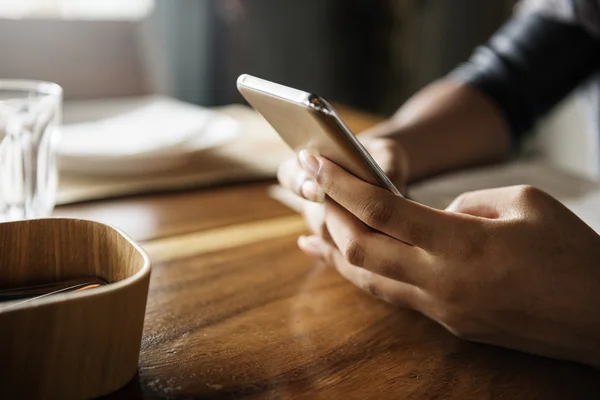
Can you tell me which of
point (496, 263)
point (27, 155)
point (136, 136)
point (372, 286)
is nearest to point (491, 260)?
point (496, 263)

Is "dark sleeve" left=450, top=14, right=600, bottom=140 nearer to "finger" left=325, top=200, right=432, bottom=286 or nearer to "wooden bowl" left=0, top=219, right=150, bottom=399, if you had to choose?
"finger" left=325, top=200, right=432, bottom=286

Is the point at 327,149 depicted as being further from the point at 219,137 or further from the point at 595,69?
the point at 595,69

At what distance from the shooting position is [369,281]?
1.78 ft

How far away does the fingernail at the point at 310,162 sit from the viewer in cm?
50

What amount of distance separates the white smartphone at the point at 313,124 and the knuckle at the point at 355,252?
0.05 meters

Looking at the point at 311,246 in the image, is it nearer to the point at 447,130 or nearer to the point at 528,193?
the point at 528,193

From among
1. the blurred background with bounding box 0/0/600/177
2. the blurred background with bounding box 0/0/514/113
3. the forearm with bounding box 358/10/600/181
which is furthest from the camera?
the blurred background with bounding box 0/0/600/177

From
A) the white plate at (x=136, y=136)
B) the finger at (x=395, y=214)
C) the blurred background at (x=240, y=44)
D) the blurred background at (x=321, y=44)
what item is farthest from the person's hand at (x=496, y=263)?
the blurred background at (x=321, y=44)

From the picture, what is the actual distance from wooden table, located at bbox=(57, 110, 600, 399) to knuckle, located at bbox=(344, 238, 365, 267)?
55mm

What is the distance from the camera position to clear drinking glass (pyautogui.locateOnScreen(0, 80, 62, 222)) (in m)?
0.63

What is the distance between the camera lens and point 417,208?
45 cm

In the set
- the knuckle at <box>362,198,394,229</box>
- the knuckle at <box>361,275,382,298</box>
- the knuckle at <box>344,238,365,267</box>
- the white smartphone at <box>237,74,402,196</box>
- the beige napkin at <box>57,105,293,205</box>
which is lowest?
the beige napkin at <box>57,105,293,205</box>

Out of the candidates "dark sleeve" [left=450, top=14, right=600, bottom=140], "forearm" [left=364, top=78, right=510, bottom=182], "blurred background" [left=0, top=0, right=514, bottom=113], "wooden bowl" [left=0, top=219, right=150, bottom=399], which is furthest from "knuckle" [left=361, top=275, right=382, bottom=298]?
"blurred background" [left=0, top=0, right=514, bottom=113]

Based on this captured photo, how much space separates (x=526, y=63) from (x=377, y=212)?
2.50ft
